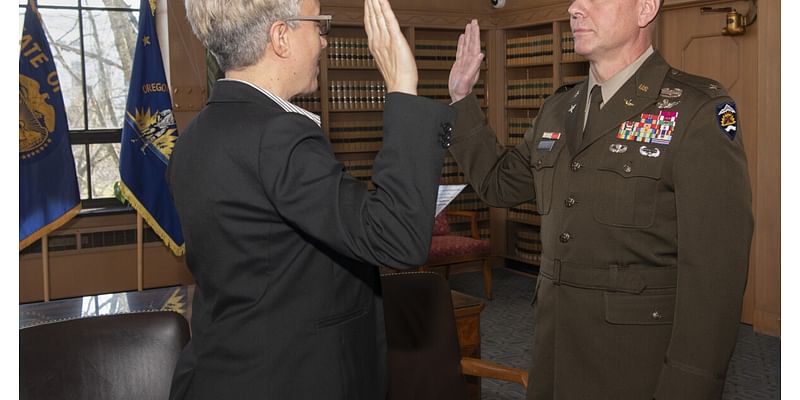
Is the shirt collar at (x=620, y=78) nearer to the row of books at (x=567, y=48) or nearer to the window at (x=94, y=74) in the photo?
the row of books at (x=567, y=48)

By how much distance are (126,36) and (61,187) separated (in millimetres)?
1872

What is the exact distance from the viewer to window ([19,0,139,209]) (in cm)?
700

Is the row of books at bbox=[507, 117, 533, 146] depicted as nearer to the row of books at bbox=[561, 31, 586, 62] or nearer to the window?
the row of books at bbox=[561, 31, 586, 62]

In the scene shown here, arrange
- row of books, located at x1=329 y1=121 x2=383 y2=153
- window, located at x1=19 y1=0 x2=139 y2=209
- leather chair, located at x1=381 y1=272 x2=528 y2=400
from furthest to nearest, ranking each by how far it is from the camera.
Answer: row of books, located at x1=329 y1=121 x2=383 y2=153 → window, located at x1=19 y1=0 x2=139 y2=209 → leather chair, located at x1=381 y1=272 x2=528 y2=400

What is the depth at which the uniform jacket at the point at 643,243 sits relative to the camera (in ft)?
6.05

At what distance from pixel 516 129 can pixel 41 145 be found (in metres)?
4.71

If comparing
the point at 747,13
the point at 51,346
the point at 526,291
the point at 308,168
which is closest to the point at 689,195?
the point at 308,168

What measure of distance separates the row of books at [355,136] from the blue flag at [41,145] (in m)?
2.66

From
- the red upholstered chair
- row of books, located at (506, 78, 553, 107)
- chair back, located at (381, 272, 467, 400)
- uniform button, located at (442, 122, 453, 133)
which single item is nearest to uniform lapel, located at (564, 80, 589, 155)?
chair back, located at (381, 272, 467, 400)

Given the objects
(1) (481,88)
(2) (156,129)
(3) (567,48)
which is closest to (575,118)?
(2) (156,129)

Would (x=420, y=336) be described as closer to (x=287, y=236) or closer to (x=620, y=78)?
(x=620, y=78)

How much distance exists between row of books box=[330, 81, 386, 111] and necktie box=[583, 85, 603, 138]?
566 cm
